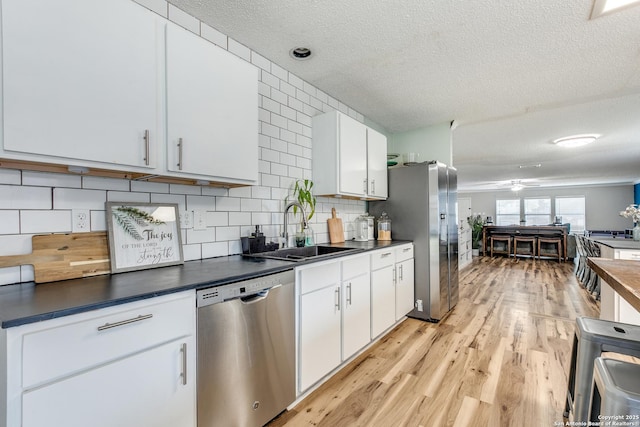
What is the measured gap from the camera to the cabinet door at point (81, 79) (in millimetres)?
1095

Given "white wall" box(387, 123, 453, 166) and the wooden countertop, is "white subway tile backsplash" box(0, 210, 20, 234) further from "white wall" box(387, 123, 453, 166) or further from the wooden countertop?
"white wall" box(387, 123, 453, 166)

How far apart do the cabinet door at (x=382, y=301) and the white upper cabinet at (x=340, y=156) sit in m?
0.80

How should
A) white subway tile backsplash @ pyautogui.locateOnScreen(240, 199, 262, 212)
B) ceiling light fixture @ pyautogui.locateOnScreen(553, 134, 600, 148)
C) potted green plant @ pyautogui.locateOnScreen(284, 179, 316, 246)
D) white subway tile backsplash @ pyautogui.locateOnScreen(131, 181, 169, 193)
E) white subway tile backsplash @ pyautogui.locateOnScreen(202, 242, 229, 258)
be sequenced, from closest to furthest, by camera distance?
white subway tile backsplash @ pyautogui.locateOnScreen(131, 181, 169, 193) → white subway tile backsplash @ pyautogui.locateOnScreen(202, 242, 229, 258) → white subway tile backsplash @ pyautogui.locateOnScreen(240, 199, 262, 212) → potted green plant @ pyautogui.locateOnScreen(284, 179, 316, 246) → ceiling light fixture @ pyautogui.locateOnScreen(553, 134, 600, 148)

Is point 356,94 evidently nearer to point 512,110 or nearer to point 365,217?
point 365,217

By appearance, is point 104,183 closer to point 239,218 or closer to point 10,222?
point 10,222

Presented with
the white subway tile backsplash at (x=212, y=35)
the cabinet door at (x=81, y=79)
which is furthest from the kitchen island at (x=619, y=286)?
the white subway tile backsplash at (x=212, y=35)

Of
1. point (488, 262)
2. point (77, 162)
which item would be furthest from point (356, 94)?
point (488, 262)

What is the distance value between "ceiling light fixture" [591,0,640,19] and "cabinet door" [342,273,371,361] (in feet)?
7.22

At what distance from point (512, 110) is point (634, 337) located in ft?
9.23

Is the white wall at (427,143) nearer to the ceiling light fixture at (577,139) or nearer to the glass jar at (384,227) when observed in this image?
the glass jar at (384,227)

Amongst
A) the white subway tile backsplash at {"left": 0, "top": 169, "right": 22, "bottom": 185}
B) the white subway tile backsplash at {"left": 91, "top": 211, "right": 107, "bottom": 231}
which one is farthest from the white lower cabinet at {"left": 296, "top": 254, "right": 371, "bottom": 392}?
the white subway tile backsplash at {"left": 0, "top": 169, "right": 22, "bottom": 185}

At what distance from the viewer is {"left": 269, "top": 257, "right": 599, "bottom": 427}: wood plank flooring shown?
1731 millimetres

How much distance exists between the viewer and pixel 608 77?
102 inches

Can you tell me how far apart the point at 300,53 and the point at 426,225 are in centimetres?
209
